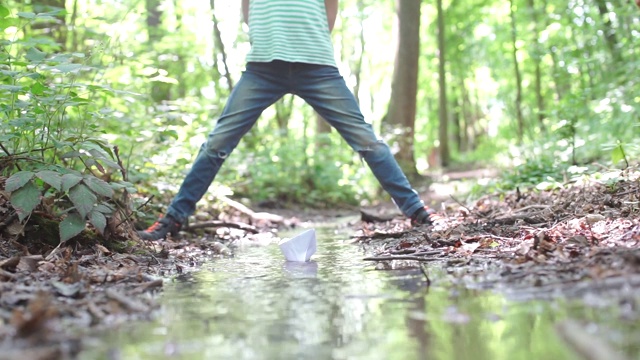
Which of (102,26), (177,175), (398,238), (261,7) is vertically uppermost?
(102,26)

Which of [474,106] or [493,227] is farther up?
[474,106]

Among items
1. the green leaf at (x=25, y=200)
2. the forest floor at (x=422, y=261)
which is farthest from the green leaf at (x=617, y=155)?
the green leaf at (x=25, y=200)

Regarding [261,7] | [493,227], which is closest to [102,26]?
[261,7]

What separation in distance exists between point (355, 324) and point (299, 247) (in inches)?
63.9

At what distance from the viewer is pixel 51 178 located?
9.76ft

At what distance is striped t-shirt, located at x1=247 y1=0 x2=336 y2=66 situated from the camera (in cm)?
446

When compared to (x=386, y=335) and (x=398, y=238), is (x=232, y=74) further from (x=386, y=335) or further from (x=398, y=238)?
(x=386, y=335)

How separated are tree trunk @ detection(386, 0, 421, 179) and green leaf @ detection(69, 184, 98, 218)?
897cm

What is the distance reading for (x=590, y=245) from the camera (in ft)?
8.33

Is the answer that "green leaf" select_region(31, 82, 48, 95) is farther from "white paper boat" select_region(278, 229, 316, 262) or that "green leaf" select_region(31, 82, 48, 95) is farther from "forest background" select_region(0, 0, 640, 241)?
"white paper boat" select_region(278, 229, 316, 262)

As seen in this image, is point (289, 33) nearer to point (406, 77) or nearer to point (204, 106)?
point (204, 106)

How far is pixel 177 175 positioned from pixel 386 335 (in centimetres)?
415

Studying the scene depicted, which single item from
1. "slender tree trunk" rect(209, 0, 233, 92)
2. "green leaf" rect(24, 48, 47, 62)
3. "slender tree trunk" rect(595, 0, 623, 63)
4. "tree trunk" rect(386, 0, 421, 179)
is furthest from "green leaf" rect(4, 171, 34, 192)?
"slender tree trunk" rect(595, 0, 623, 63)

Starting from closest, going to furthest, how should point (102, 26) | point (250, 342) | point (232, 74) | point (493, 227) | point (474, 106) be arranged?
point (250, 342) < point (493, 227) < point (102, 26) < point (232, 74) < point (474, 106)
